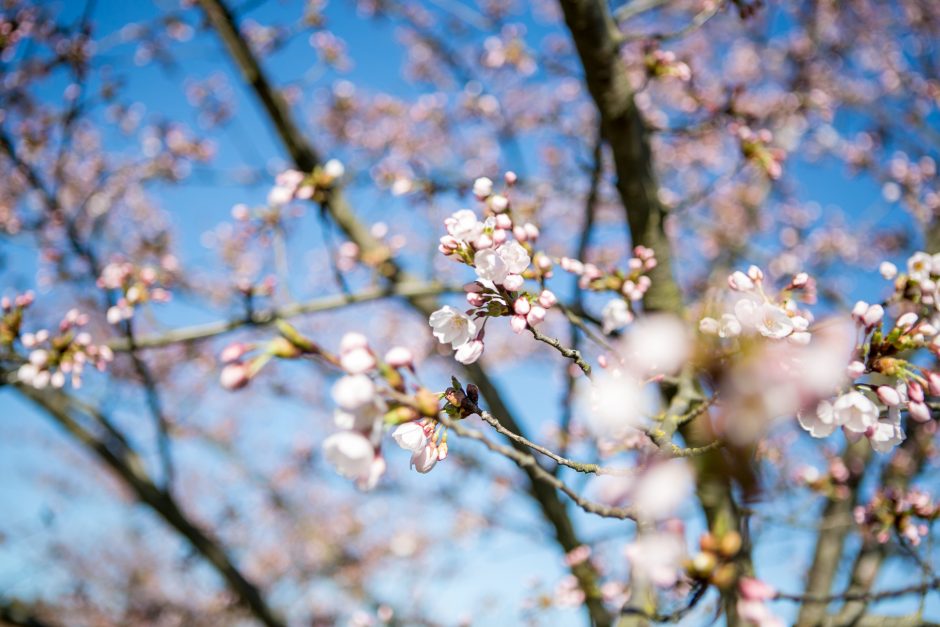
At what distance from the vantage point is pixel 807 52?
6.39m

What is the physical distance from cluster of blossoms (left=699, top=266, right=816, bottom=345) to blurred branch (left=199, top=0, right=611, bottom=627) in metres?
1.64

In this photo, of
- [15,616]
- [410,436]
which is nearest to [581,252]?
[410,436]

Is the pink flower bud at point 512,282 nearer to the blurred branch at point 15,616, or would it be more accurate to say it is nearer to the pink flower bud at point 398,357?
the pink flower bud at point 398,357

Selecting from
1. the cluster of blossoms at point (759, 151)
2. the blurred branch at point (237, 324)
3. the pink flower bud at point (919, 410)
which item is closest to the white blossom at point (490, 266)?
the pink flower bud at point (919, 410)

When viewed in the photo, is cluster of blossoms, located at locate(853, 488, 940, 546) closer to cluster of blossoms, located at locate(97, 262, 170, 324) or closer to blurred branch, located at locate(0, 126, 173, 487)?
cluster of blossoms, located at locate(97, 262, 170, 324)

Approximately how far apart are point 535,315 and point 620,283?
2.36ft

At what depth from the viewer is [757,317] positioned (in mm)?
1312

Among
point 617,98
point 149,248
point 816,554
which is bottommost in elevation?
point 816,554

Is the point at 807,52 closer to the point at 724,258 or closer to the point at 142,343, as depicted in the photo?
the point at 724,258

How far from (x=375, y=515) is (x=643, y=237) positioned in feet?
38.2

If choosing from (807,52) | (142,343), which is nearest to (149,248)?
(142,343)

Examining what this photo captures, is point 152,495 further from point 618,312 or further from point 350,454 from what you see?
point 350,454

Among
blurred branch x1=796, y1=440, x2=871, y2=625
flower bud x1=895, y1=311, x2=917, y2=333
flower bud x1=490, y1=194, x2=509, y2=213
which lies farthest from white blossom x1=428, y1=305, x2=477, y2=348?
blurred branch x1=796, y1=440, x2=871, y2=625

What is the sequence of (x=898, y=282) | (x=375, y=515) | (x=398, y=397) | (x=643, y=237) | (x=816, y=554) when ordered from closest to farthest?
(x=398, y=397)
(x=898, y=282)
(x=643, y=237)
(x=816, y=554)
(x=375, y=515)
